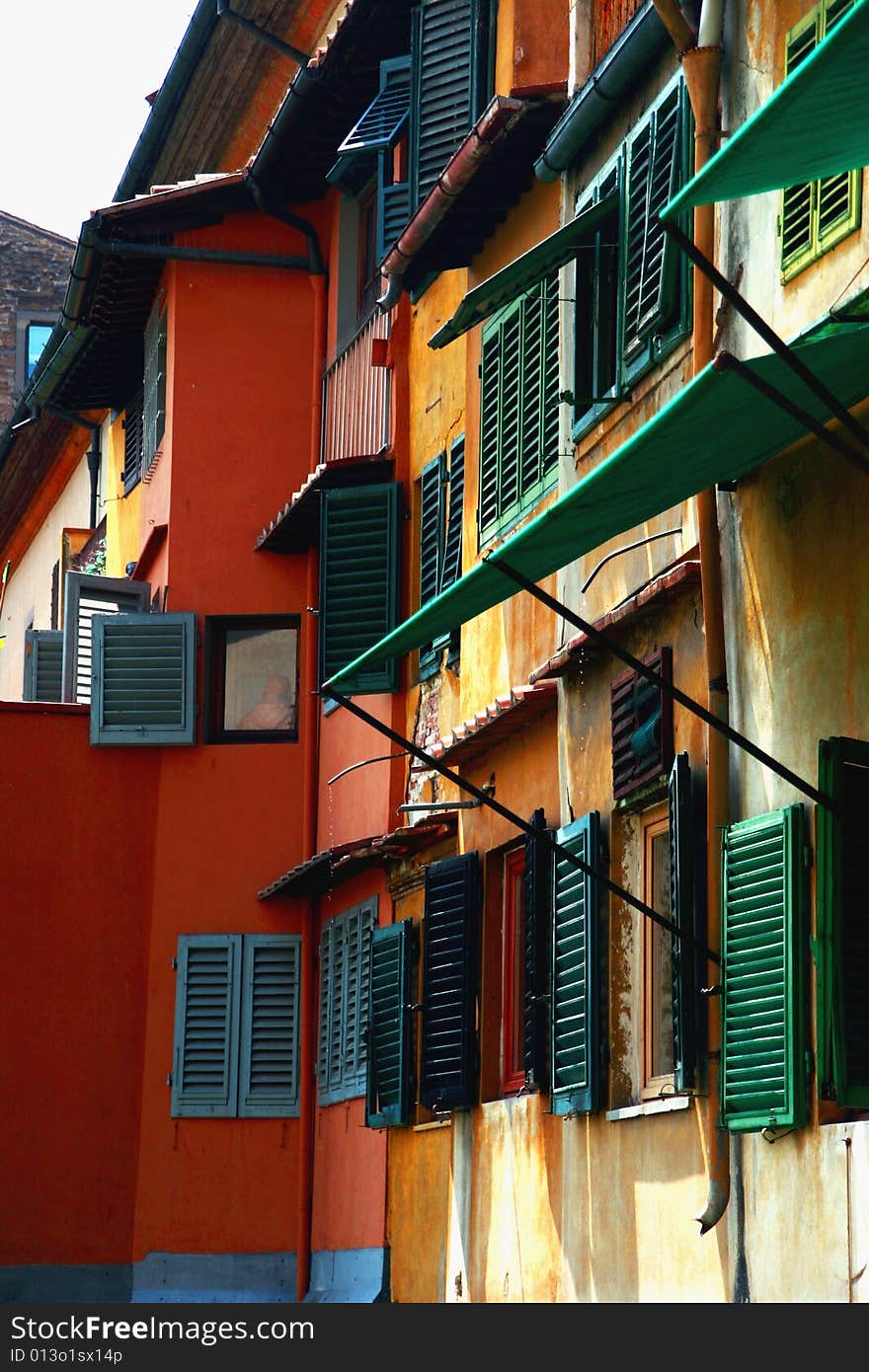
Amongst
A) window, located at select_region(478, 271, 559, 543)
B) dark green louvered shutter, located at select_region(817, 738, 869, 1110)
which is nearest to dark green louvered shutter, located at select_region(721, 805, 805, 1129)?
dark green louvered shutter, located at select_region(817, 738, 869, 1110)

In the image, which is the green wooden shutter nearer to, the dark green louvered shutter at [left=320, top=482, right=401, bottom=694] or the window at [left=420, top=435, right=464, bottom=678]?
the dark green louvered shutter at [left=320, top=482, right=401, bottom=694]

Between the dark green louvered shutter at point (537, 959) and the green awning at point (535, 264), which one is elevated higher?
the green awning at point (535, 264)

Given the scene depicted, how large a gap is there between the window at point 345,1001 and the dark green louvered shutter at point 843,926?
24.5 feet

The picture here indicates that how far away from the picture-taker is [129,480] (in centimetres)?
2053

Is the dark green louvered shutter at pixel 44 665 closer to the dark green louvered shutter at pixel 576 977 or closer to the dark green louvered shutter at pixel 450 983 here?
the dark green louvered shutter at pixel 450 983

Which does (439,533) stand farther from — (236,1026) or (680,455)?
(680,455)

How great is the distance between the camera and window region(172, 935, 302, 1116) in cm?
1656

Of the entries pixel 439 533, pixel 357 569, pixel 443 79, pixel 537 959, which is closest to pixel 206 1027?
pixel 357 569

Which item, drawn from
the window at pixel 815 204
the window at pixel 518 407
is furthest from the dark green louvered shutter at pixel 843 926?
the window at pixel 518 407

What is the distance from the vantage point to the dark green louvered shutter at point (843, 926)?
23.6 feet

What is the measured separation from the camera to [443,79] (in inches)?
558

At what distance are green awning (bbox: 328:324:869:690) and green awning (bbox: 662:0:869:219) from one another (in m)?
0.65

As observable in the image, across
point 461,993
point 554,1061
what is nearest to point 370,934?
point 461,993

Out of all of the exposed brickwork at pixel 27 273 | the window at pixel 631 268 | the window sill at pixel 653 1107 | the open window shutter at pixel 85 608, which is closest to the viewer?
the window sill at pixel 653 1107
